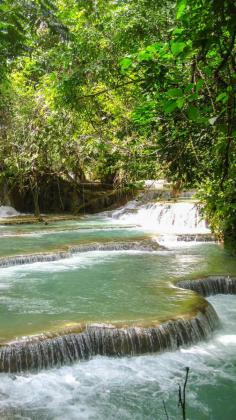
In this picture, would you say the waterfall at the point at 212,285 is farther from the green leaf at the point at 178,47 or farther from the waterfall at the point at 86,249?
the green leaf at the point at 178,47

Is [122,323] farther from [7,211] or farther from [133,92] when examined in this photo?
[7,211]

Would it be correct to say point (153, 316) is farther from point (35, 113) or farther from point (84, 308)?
point (35, 113)

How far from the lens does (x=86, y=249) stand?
1223cm

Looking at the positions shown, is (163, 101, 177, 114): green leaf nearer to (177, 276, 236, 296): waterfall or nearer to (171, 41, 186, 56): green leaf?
(171, 41, 186, 56): green leaf

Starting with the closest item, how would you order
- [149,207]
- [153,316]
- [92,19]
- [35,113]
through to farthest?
1. [153,316]
2. [92,19]
3. [35,113]
4. [149,207]

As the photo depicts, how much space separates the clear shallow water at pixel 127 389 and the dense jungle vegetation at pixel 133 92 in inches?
94.2

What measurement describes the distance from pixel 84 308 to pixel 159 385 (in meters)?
2.13

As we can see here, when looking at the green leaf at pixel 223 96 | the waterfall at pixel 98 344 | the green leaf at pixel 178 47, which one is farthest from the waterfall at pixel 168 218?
the green leaf at pixel 178 47

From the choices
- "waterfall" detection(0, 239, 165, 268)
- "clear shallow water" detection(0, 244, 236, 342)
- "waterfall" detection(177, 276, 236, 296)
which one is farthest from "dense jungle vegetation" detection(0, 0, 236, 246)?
"waterfall" detection(0, 239, 165, 268)

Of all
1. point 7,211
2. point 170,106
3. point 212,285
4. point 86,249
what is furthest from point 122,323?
point 7,211

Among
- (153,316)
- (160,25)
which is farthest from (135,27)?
(153,316)

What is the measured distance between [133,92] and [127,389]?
16.5 feet

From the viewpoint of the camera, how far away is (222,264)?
A: 33.9 feet

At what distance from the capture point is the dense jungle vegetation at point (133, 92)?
2.24 meters
